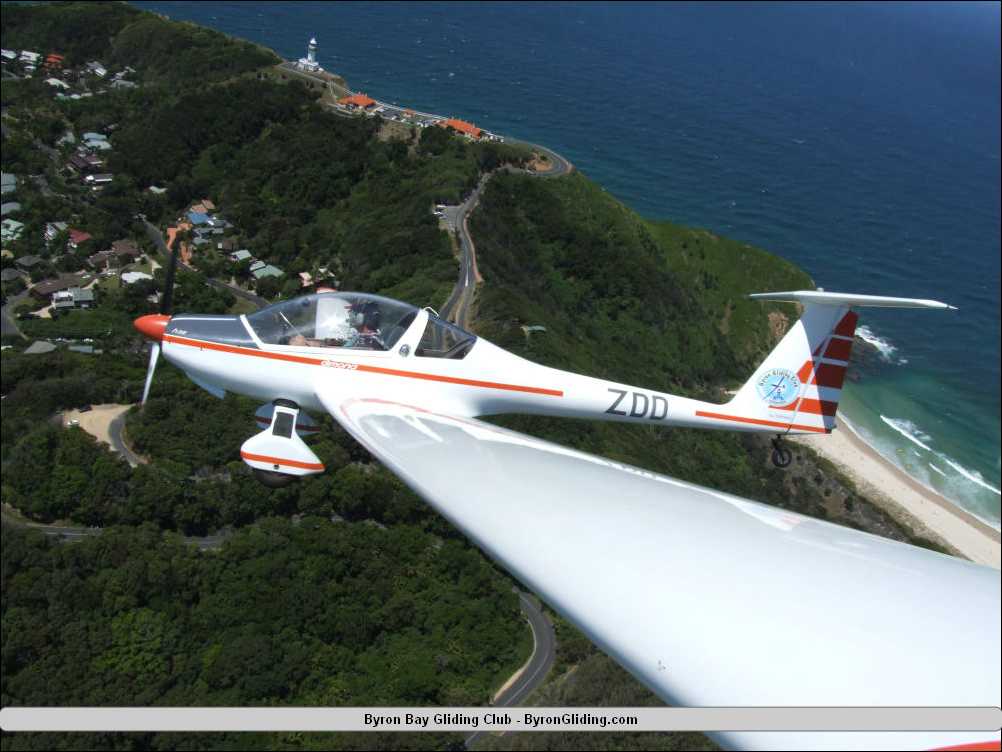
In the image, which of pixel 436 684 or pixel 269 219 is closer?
pixel 436 684

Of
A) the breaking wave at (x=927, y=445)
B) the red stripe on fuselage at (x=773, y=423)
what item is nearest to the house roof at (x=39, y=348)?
the red stripe on fuselage at (x=773, y=423)

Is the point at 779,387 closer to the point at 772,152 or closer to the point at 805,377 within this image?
the point at 805,377

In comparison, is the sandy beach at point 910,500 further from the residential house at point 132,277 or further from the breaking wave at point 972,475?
the residential house at point 132,277

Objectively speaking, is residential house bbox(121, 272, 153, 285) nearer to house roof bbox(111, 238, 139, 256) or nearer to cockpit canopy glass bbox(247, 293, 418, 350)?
house roof bbox(111, 238, 139, 256)

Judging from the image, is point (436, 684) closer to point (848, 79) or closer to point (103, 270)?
point (103, 270)

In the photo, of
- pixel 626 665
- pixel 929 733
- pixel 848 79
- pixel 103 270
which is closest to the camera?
pixel 929 733

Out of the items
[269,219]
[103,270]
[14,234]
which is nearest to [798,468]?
[269,219]
